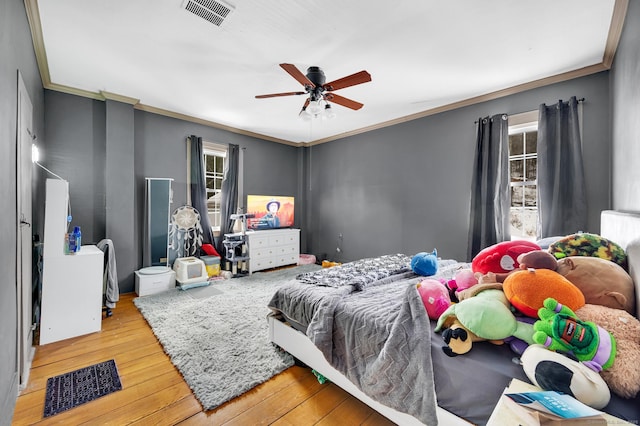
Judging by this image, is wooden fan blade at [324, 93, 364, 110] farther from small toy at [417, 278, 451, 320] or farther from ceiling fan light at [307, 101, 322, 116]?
small toy at [417, 278, 451, 320]

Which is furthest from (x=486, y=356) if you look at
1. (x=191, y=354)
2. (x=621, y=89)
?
(x=621, y=89)

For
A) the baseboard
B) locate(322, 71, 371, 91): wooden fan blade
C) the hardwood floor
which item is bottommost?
the hardwood floor

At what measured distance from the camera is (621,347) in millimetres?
908

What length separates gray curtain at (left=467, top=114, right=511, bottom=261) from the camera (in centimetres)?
313

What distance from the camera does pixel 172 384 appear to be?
182 cm

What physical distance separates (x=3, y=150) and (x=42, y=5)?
1.33m

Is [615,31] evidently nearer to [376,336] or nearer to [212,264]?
[376,336]

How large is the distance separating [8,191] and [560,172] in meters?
4.42

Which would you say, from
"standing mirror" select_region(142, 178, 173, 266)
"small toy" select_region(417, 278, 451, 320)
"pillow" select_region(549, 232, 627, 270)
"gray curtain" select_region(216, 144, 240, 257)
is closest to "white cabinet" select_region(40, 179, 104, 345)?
"standing mirror" select_region(142, 178, 173, 266)

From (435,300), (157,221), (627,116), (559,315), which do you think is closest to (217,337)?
(435,300)

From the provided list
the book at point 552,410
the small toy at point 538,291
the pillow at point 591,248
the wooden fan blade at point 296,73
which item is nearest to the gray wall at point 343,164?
the pillow at point 591,248

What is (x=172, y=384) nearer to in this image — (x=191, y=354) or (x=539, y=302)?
(x=191, y=354)

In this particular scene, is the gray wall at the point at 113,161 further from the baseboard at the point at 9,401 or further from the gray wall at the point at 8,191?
the baseboard at the point at 9,401

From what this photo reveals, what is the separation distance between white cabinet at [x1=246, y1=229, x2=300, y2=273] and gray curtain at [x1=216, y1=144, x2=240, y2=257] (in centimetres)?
47
